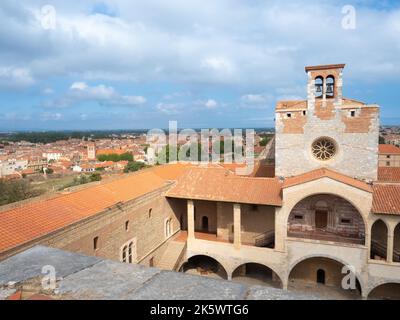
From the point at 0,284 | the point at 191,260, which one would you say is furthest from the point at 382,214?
the point at 0,284

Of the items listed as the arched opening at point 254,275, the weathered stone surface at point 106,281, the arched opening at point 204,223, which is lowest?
the arched opening at point 254,275

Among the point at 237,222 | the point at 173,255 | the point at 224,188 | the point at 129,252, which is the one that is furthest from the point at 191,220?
the point at 129,252

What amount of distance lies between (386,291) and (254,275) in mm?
7974

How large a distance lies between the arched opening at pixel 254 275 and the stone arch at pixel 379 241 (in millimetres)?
5959

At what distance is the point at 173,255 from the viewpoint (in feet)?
68.1

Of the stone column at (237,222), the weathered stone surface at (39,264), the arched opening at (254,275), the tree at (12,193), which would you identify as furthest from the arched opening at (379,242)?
the tree at (12,193)

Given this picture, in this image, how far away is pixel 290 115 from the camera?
20.4 metres

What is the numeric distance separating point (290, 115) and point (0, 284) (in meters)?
19.5

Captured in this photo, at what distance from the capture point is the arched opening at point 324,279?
18.6 metres

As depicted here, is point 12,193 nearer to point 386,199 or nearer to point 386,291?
point 386,199

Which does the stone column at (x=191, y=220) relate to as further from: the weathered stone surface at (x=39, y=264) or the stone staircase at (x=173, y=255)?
the weathered stone surface at (x=39, y=264)
